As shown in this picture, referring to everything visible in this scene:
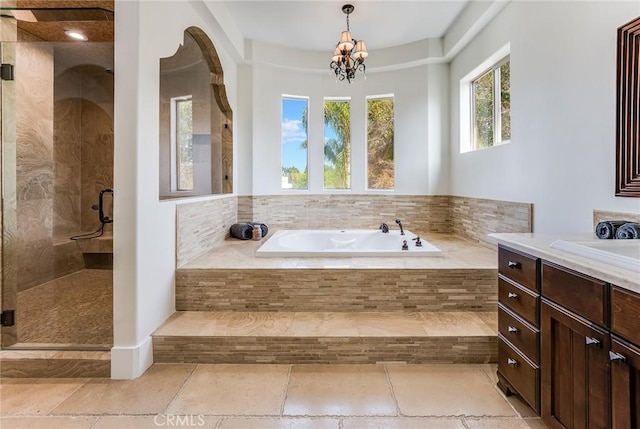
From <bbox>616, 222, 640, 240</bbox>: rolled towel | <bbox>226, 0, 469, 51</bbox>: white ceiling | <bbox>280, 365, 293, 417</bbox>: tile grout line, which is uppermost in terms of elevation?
<bbox>226, 0, 469, 51</bbox>: white ceiling

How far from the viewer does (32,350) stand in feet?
6.69

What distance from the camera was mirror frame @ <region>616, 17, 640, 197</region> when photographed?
5.55ft

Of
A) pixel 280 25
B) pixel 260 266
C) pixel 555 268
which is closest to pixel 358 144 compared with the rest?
pixel 280 25

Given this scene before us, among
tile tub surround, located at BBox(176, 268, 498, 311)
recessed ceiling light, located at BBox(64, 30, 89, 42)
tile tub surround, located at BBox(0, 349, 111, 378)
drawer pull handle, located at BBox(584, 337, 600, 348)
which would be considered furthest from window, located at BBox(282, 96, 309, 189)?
drawer pull handle, located at BBox(584, 337, 600, 348)

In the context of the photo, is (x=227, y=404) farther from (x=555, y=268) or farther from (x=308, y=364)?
(x=555, y=268)

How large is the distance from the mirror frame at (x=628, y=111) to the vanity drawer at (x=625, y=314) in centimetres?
101

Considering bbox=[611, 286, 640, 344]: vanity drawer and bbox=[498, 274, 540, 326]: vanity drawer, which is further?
bbox=[498, 274, 540, 326]: vanity drawer

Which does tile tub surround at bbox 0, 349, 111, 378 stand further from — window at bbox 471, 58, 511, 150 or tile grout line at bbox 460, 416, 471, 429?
window at bbox 471, 58, 511, 150

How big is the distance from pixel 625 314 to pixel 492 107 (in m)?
3.07

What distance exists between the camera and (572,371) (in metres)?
1.25

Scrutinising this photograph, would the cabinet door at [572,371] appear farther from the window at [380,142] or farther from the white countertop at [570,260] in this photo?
the window at [380,142]

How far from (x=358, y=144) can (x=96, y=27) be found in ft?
10.7

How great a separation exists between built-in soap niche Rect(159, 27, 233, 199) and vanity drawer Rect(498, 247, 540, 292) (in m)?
2.65

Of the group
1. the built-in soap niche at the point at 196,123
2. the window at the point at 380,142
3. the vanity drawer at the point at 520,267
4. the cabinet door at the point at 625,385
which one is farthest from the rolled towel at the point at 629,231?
the window at the point at 380,142
